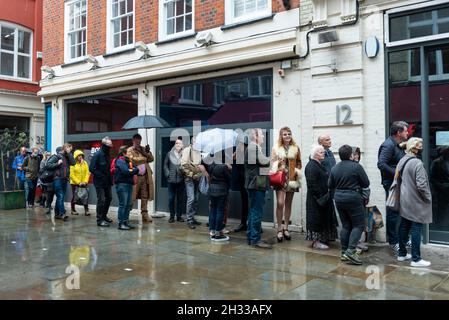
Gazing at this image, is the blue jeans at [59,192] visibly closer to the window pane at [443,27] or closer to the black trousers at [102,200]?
the black trousers at [102,200]

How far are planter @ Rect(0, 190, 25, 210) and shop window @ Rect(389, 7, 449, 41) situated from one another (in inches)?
422

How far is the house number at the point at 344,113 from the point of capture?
786 centimetres

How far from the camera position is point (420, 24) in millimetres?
7355

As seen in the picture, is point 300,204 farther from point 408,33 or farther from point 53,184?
point 53,184

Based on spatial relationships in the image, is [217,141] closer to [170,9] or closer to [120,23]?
[170,9]

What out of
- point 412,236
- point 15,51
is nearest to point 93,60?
point 15,51

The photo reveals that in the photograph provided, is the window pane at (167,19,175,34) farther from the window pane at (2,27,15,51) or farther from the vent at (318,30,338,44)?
the window pane at (2,27,15,51)

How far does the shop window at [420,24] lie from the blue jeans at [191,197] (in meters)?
4.85

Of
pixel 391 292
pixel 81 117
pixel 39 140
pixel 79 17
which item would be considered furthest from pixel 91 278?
pixel 39 140

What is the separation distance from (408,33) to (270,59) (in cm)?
261

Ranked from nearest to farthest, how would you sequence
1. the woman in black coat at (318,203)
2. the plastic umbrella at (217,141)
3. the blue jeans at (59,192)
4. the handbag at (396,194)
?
the handbag at (396,194)
the woman in black coat at (318,203)
the plastic umbrella at (217,141)
the blue jeans at (59,192)

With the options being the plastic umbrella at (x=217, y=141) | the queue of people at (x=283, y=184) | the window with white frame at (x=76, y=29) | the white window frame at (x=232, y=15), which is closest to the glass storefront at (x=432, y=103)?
the queue of people at (x=283, y=184)

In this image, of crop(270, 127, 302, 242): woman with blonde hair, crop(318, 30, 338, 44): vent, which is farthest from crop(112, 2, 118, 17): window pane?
crop(270, 127, 302, 242): woman with blonde hair

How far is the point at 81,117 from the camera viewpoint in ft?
44.0
